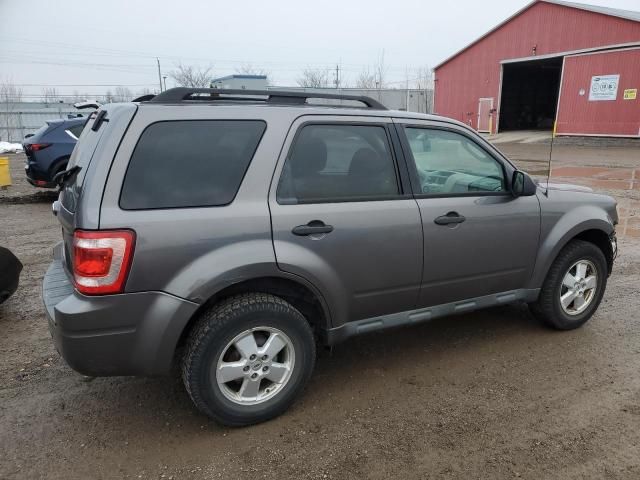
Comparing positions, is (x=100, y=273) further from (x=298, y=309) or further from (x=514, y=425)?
(x=514, y=425)

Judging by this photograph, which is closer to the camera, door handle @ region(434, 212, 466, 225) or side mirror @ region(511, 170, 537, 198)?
door handle @ region(434, 212, 466, 225)

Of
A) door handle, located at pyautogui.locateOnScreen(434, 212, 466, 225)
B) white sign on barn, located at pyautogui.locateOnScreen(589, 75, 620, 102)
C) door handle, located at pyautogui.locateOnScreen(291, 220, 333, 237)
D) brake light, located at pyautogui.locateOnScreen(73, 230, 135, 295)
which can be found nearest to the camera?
brake light, located at pyautogui.locateOnScreen(73, 230, 135, 295)

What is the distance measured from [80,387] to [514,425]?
9.35 feet

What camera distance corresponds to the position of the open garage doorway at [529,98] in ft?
111

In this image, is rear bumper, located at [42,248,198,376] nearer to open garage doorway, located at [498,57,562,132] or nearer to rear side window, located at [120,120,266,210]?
rear side window, located at [120,120,266,210]

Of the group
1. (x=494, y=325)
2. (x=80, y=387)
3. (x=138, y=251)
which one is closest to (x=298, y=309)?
(x=138, y=251)

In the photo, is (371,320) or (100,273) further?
(371,320)

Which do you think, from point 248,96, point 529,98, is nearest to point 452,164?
point 248,96

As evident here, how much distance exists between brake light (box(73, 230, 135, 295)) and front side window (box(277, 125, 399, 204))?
885 millimetres

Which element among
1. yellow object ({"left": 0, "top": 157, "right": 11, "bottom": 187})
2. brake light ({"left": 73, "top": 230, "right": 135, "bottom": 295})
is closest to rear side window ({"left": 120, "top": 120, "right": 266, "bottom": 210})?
brake light ({"left": 73, "top": 230, "right": 135, "bottom": 295})

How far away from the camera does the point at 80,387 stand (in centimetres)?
338

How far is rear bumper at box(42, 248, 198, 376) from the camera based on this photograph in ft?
8.12

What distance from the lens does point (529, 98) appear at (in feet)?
120

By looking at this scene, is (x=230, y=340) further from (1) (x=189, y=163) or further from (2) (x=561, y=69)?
(2) (x=561, y=69)
